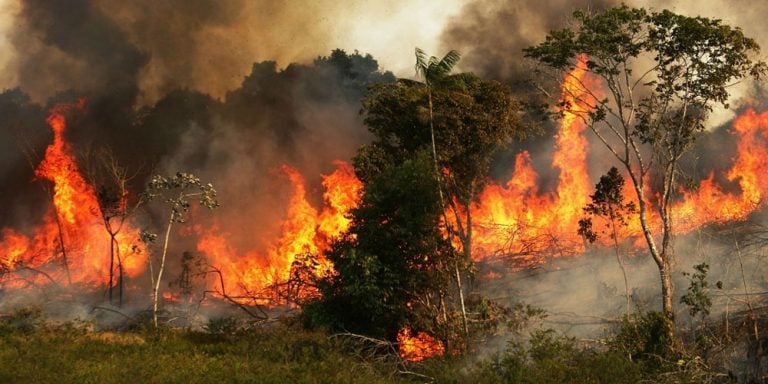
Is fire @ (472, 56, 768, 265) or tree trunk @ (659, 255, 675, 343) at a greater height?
fire @ (472, 56, 768, 265)

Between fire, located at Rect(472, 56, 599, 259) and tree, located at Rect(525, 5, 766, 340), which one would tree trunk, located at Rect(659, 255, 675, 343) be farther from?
fire, located at Rect(472, 56, 599, 259)

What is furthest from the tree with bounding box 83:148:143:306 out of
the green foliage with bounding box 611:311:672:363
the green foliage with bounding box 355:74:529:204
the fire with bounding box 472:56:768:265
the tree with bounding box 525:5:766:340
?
the green foliage with bounding box 611:311:672:363

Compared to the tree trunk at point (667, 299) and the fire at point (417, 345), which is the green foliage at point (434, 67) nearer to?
the fire at point (417, 345)

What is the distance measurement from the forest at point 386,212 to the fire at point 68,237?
0.55 ft

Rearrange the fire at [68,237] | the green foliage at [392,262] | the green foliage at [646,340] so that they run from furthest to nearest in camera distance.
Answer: the fire at [68,237], the green foliage at [392,262], the green foliage at [646,340]

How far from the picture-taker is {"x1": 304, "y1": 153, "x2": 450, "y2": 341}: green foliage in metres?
20.8

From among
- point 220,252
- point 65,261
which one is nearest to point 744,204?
point 220,252

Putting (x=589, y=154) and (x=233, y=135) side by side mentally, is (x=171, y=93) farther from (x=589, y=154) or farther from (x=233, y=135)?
(x=589, y=154)

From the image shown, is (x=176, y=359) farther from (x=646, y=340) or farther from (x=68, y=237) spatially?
(x=68, y=237)

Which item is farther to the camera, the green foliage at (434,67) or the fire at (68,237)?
the fire at (68,237)

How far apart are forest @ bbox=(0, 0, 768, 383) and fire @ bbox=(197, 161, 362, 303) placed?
19 cm

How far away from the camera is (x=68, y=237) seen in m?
40.2

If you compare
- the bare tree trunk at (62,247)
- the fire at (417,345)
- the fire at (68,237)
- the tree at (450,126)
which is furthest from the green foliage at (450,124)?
the bare tree trunk at (62,247)

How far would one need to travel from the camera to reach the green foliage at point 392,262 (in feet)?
68.3
